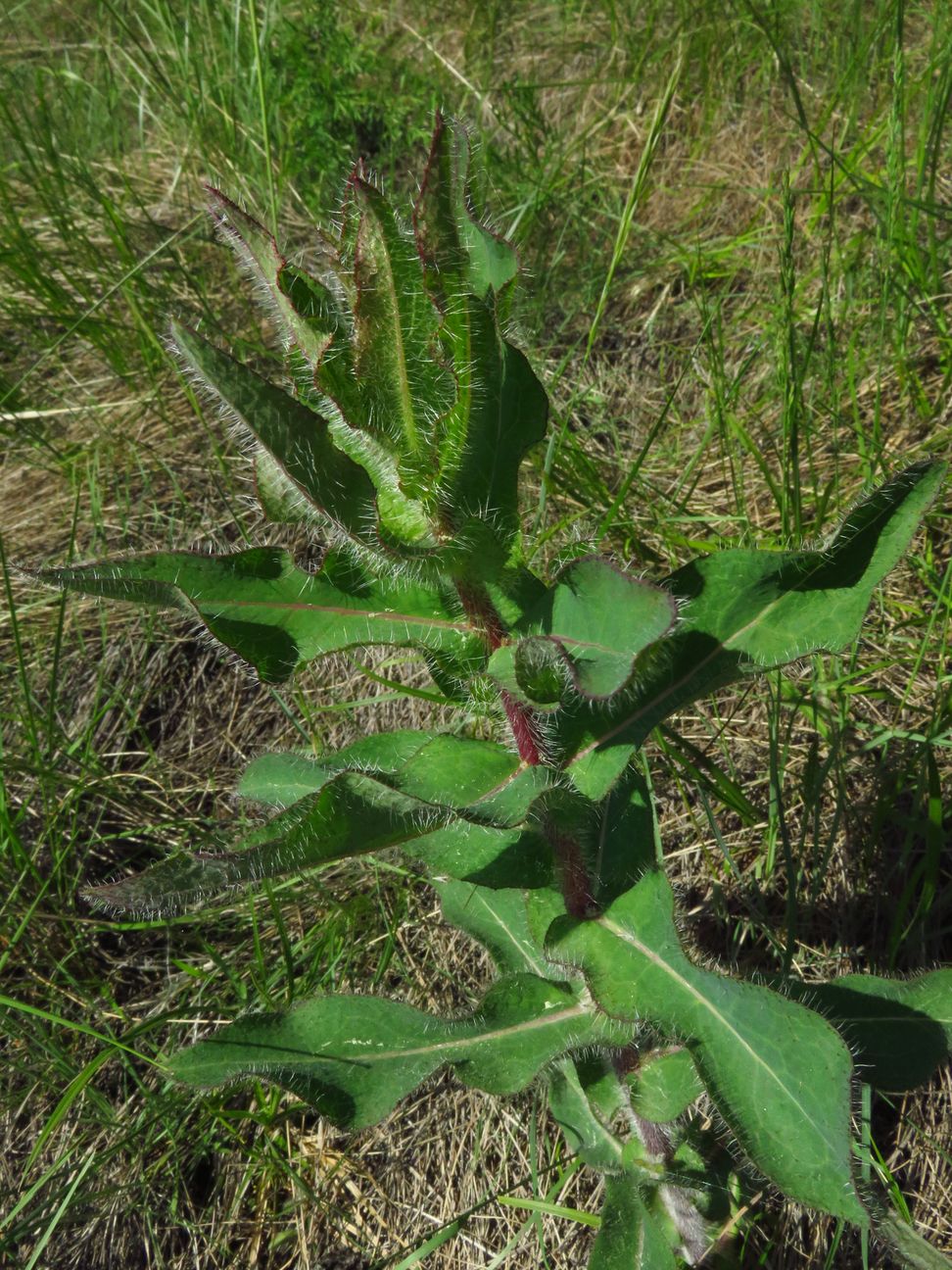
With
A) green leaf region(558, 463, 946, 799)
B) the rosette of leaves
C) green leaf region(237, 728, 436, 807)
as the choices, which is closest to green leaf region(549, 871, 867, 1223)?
the rosette of leaves

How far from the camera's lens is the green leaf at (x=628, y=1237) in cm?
168

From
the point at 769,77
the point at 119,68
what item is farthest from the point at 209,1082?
the point at 119,68

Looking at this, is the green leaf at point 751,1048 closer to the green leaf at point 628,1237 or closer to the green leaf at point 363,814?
the green leaf at point 363,814

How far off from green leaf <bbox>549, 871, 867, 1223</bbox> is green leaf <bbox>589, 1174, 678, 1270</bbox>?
0.52 metres

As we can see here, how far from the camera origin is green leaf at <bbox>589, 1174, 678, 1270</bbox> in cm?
168

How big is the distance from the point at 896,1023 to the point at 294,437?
137 cm

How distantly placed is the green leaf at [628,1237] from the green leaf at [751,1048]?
1.69 feet

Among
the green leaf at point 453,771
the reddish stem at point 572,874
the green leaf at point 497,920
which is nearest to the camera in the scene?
the green leaf at point 453,771

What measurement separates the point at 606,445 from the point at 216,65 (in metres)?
2.05

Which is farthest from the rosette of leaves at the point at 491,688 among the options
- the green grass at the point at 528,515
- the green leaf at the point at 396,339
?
the green grass at the point at 528,515

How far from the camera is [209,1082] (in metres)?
1.56

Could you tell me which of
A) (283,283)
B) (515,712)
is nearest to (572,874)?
(515,712)

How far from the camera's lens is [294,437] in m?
1.10

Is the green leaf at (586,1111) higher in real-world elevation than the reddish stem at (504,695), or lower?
lower
